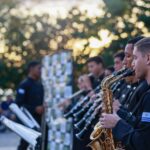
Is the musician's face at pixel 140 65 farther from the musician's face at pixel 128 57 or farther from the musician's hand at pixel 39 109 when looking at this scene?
the musician's hand at pixel 39 109

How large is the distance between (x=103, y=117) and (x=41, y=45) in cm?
2870

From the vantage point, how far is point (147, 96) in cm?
416

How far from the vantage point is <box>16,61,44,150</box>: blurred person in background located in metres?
10.2

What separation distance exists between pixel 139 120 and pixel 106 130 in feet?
2.58

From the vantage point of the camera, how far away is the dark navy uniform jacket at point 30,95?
10.2 meters

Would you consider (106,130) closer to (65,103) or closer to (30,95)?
(65,103)

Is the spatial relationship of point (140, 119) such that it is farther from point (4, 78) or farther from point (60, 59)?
point (4, 78)

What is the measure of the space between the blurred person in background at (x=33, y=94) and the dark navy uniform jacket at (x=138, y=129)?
586cm

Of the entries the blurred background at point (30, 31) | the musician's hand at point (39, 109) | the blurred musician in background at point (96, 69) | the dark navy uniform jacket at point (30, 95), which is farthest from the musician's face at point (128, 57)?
the blurred background at point (30, 31)

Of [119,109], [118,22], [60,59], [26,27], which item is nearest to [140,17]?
[118,22]

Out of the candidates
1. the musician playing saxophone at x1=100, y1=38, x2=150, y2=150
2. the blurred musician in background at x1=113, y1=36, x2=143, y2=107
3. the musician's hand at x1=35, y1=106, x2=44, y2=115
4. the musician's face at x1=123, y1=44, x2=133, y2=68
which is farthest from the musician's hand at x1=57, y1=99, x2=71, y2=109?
the musician playing saxophone at x1=100, y1=38, x2=150, y2=150

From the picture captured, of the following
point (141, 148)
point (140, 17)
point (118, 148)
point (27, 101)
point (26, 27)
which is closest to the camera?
point (141, 148)

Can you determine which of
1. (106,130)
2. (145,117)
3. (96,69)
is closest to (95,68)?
(96,69)

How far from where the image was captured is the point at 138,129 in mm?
4141
